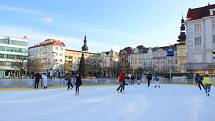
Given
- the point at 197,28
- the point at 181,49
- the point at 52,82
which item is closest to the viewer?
the point at 52,82

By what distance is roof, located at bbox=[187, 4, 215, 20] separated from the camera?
49844mm

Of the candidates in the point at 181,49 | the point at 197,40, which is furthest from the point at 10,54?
the point at 197,40

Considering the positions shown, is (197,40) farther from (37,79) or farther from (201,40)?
(37,79)

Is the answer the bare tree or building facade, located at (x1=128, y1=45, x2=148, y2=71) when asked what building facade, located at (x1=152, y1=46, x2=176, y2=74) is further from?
the bare tree

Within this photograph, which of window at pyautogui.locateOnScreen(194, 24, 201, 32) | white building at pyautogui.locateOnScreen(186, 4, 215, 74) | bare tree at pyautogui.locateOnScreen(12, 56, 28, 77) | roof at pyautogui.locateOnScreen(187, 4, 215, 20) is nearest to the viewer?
white building at pyautogui.locateOnScreen(186, 4, 215, 74)

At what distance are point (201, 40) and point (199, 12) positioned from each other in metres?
5.46

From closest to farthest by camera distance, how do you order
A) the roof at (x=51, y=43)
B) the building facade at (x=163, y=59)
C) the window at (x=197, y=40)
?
the window at (x=197, y=40)
the building facade at (x=163, y=59)
the roof at (x=51, y=43)

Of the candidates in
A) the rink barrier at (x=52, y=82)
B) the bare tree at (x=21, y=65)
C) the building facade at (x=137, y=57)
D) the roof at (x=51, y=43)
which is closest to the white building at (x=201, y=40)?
Answer: the rink barrier at (x=52, y=82)

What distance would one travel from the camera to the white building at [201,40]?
47.1 metres

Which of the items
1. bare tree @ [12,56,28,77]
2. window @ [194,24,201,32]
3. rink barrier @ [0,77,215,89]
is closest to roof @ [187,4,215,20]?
window @ [194,24,201,32]

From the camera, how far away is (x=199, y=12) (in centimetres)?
5103

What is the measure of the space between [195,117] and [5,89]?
19143mm

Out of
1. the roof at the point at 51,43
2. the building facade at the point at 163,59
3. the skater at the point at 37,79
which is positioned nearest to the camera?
the skater at the point at 37,79

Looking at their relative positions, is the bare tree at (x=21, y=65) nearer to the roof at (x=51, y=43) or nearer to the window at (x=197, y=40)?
the roof at (x=51, y=43)
